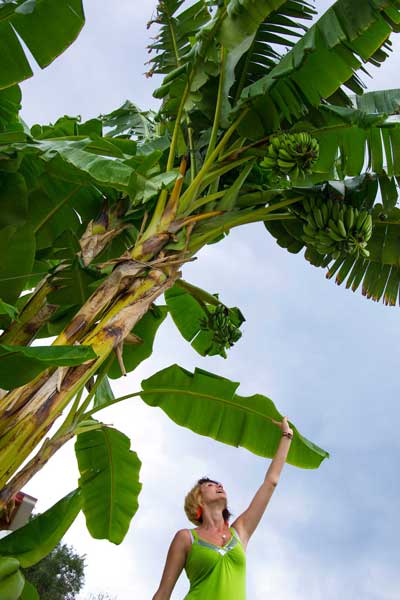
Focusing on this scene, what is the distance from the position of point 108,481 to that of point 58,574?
858 cm

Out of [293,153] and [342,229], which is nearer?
[293,153]

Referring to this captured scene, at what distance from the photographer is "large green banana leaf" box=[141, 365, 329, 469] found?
3299 mm

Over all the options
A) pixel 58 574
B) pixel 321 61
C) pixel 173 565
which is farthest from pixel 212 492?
pixel 58 574

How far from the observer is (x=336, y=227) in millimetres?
3221

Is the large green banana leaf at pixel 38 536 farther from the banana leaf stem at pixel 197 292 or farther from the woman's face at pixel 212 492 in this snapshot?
the banana leaf stem at pixel 197 292

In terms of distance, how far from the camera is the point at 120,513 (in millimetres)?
3463

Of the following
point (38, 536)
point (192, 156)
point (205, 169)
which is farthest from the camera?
point (192, 156)

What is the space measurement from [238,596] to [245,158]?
2044 mm

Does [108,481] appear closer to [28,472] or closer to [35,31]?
[28,472]

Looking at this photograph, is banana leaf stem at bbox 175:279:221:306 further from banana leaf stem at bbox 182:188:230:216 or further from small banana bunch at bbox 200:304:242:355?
banana leaf stem at bbox 182:188:230:216

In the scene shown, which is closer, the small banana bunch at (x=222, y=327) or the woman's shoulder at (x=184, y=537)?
the woman's shoulder at (x=184, y=537)

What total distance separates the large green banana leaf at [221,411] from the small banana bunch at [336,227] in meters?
0.85

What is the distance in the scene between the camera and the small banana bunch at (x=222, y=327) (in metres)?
3.88

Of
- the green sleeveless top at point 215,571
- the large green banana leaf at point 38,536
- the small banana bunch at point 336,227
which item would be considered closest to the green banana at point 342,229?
the small banana bunch at point 336,227
